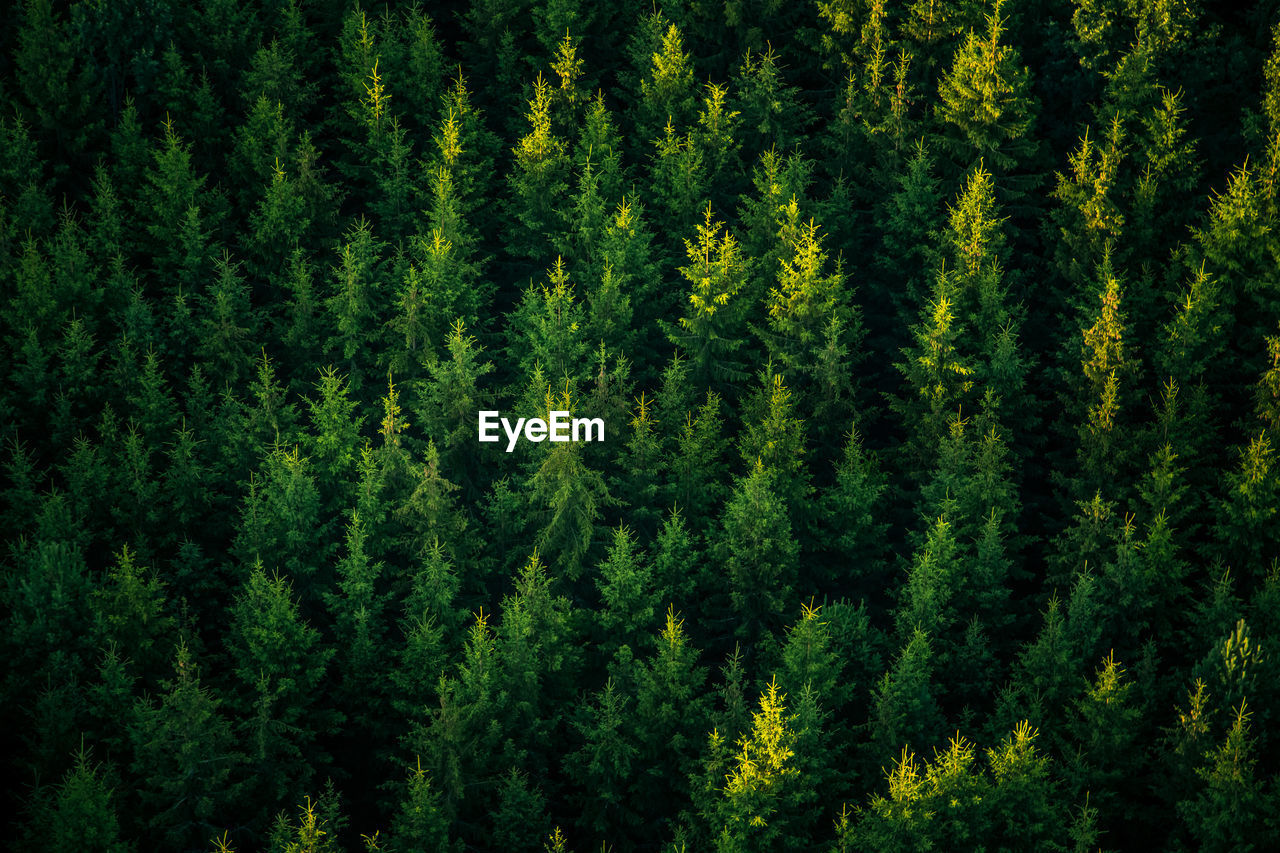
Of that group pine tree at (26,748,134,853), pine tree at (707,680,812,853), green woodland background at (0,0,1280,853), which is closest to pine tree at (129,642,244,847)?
green woodland background at (0,0,1280,853)

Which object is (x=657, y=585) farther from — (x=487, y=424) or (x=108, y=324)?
(x=108, y=324)

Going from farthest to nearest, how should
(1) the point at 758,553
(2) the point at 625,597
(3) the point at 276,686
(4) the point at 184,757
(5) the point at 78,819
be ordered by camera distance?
(1) the point at 758,553 < (2) the point at 625,597 < (3) the point at 276,686 < (4) the point at 184,757 < (5) the point at 78,819

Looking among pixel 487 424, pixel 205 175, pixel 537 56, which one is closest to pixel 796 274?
pixel 487 424

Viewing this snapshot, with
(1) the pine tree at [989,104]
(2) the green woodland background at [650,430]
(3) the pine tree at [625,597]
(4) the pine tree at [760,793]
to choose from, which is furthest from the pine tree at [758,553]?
(1) the pine tree at [989,104]

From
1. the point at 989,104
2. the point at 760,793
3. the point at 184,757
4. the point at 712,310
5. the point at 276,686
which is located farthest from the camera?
the point at 989,104

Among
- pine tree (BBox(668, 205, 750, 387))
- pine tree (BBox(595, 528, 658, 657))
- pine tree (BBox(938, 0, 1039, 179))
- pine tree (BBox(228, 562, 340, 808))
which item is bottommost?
pine tree (BBox(228, 562, 340, 808))

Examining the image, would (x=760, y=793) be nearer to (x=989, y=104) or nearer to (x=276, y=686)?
(x=276, y=686)

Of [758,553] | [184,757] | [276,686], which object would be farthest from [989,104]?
[184,757]

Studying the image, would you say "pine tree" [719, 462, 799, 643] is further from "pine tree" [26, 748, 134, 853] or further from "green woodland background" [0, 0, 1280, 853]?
"pine tree" [26, 748, 134, 853]

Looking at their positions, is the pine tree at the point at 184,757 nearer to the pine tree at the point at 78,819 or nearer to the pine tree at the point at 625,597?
the pine tree at the point at 78,819
